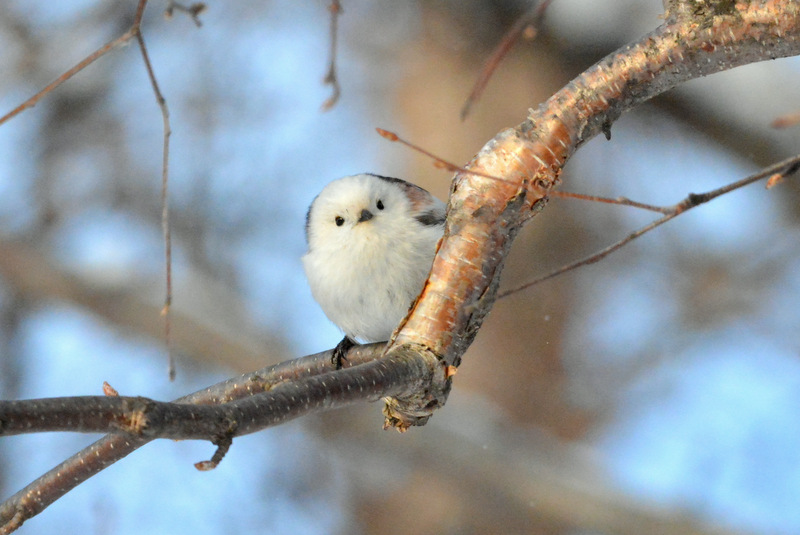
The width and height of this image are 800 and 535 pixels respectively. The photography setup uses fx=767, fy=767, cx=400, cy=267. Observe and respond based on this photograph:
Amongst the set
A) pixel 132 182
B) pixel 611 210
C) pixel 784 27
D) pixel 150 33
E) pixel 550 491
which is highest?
pixel 150 33

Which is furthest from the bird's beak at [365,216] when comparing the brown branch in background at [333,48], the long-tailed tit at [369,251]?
the brown branch in background at [333,48]

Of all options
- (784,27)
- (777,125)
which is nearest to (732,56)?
(784,27)

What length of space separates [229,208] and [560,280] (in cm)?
275

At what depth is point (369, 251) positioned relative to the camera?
2.73m

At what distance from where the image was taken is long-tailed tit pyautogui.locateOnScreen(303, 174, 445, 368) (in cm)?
267

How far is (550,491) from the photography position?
5.10 meters

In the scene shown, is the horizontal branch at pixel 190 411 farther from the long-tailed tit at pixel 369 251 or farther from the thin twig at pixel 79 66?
the long-tailed tit at pixel 369 251

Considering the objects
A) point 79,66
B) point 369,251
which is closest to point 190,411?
point 79,66

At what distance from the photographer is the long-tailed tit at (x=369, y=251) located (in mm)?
2668

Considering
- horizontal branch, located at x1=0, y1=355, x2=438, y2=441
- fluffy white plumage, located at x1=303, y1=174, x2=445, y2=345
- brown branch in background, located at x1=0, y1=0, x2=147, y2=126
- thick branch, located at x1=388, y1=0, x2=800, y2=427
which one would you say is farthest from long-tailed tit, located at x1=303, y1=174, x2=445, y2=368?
brown branch in background, located at x1=0, y1=0, x2=147, y2=126

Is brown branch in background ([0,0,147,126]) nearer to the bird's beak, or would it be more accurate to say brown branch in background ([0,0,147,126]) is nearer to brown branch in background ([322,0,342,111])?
brown branch in background ([322,0,342,111])

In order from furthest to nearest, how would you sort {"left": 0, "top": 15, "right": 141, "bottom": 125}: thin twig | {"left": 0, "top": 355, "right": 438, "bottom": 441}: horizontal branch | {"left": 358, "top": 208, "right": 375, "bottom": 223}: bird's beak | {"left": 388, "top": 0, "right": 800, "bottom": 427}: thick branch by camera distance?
{"left": 358, "top": 208, "right": 375, "bottom": 223}: bird's beak, {"left": 388, "top": 0, "right": 800, "bottom": 427}: thick branch, {"left": 0, "top": 15, "right": 141, "bottom": 125}: thin twig, {"left": 0, "top": 355, "right": 438, "bottom": 441}: horizontal branch

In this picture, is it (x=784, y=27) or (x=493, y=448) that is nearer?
(x=784, y=27)

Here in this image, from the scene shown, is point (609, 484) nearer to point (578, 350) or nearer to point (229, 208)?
point (578, 350)
